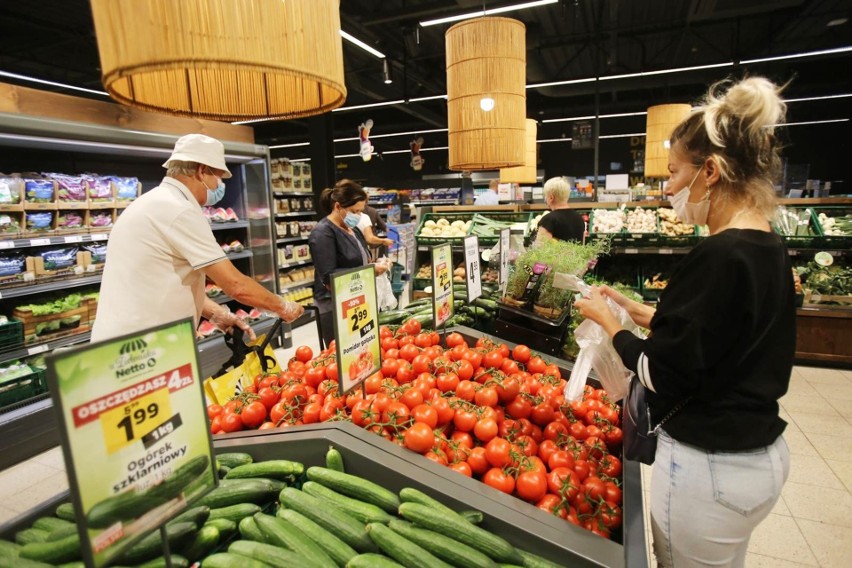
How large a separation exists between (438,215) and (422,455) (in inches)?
220

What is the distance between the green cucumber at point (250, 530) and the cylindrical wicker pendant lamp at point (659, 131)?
6772 mm

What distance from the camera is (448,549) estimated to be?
43.2 inches

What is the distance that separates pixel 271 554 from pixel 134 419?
44 centimetres

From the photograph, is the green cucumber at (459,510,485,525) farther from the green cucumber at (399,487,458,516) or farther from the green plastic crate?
the green plastic crate

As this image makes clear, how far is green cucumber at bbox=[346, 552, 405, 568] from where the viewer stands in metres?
Result: 1.03

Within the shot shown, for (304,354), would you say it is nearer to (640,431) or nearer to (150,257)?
(150,257)

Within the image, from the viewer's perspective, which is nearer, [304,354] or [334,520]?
[334,520]

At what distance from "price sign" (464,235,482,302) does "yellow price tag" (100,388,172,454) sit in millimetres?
1973

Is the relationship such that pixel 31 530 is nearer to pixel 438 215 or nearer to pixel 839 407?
pixel 839 407

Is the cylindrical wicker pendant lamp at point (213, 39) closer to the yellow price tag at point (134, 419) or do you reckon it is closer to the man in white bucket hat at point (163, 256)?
the yellow price tag at point (134, 419)

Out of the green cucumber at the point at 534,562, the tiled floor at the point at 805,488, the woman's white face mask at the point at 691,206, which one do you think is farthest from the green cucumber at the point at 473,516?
the tiled floor at the point at 805,488

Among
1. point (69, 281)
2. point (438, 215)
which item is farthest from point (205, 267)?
point (438, 215)

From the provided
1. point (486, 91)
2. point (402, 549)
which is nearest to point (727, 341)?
point (402, 549)

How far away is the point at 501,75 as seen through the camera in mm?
2961
